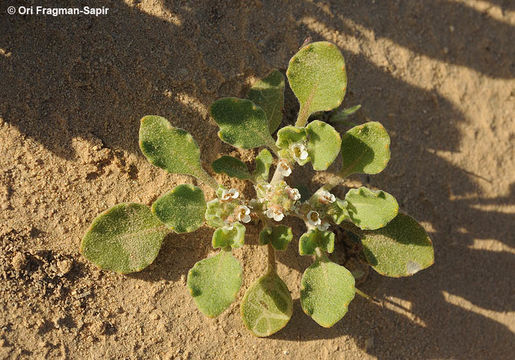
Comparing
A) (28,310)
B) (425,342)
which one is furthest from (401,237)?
(28,310)

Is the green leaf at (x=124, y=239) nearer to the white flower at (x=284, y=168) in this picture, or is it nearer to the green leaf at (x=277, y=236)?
the green leaf at (x=277, y=236)

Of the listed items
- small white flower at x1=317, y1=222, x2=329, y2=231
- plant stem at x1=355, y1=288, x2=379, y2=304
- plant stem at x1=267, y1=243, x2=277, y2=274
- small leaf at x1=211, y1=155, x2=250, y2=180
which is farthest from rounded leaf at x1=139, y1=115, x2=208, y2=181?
plant stem at x1=355, y1=288, x2=379, y2=304

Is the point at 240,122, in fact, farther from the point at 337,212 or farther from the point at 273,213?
the point at 337,212

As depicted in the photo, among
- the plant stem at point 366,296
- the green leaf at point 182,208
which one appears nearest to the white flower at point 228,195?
the green leaf at point 182,208

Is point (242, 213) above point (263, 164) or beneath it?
beneath

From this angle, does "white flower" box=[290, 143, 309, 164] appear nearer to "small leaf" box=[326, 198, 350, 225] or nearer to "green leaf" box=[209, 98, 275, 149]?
"green leaf" box=[209, 98, 275, 149]

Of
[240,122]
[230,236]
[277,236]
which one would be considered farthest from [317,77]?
[230,236]

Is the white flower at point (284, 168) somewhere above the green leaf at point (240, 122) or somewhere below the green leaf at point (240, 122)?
below
